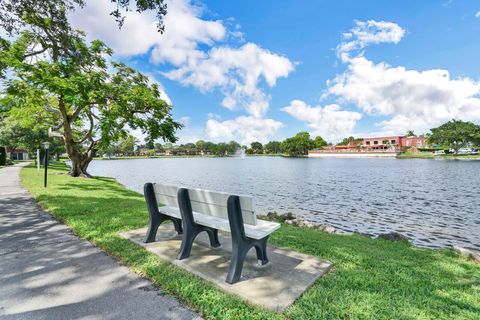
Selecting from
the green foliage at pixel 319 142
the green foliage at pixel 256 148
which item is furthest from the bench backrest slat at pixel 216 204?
the green foliage at pixel 256 148

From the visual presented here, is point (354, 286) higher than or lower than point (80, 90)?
lower

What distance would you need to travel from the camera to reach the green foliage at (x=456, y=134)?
68.0 m

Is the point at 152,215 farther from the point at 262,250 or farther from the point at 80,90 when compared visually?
the point at 80,90

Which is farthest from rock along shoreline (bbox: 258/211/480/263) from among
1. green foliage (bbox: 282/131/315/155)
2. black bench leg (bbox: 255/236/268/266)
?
green foliage (bbox: 282/131/315/155)

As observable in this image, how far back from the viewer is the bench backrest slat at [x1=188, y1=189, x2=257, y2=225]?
3184mm

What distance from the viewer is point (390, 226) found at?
32.9 ft

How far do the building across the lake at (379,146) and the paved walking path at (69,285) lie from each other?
324 feet

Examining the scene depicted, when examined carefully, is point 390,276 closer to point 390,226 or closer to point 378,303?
point 378,303

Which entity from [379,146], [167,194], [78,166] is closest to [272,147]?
[379,146]

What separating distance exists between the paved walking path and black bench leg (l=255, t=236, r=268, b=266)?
3.95 feet

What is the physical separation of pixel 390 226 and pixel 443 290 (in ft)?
25.3

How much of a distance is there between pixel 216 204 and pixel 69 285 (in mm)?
2010

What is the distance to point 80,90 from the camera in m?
9.30

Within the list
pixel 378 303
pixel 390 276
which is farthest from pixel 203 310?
pixel 390 276
